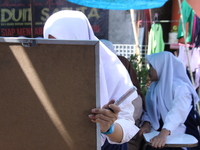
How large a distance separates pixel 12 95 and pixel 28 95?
2.4 inches

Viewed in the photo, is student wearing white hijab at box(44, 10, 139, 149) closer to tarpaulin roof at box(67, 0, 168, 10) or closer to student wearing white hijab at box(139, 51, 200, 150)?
student wearing white hijab at box(139, 51, 200, 150)

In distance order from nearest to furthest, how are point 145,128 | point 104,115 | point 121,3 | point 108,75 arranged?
point 104,115 → point 108,75 → point 145,128 → point 121,3

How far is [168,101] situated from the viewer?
2934mm

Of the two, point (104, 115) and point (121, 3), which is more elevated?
point (121, 3)

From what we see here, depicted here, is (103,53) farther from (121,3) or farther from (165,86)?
(121,3)

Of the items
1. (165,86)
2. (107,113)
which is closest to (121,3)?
(165,86)

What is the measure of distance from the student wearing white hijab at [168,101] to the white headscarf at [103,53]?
4.72 ft

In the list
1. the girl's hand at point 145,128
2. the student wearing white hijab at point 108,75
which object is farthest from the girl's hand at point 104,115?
the girl's hand at point 145,128

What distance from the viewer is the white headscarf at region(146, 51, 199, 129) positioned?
292cm

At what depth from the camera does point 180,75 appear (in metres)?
3.04

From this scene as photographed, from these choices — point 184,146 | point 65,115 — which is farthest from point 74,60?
point 184,146

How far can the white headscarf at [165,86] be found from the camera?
292 cm

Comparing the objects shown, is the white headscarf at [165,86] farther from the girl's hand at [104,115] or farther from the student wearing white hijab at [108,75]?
the girl's hand at [104,115]

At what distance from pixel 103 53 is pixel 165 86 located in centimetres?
182
